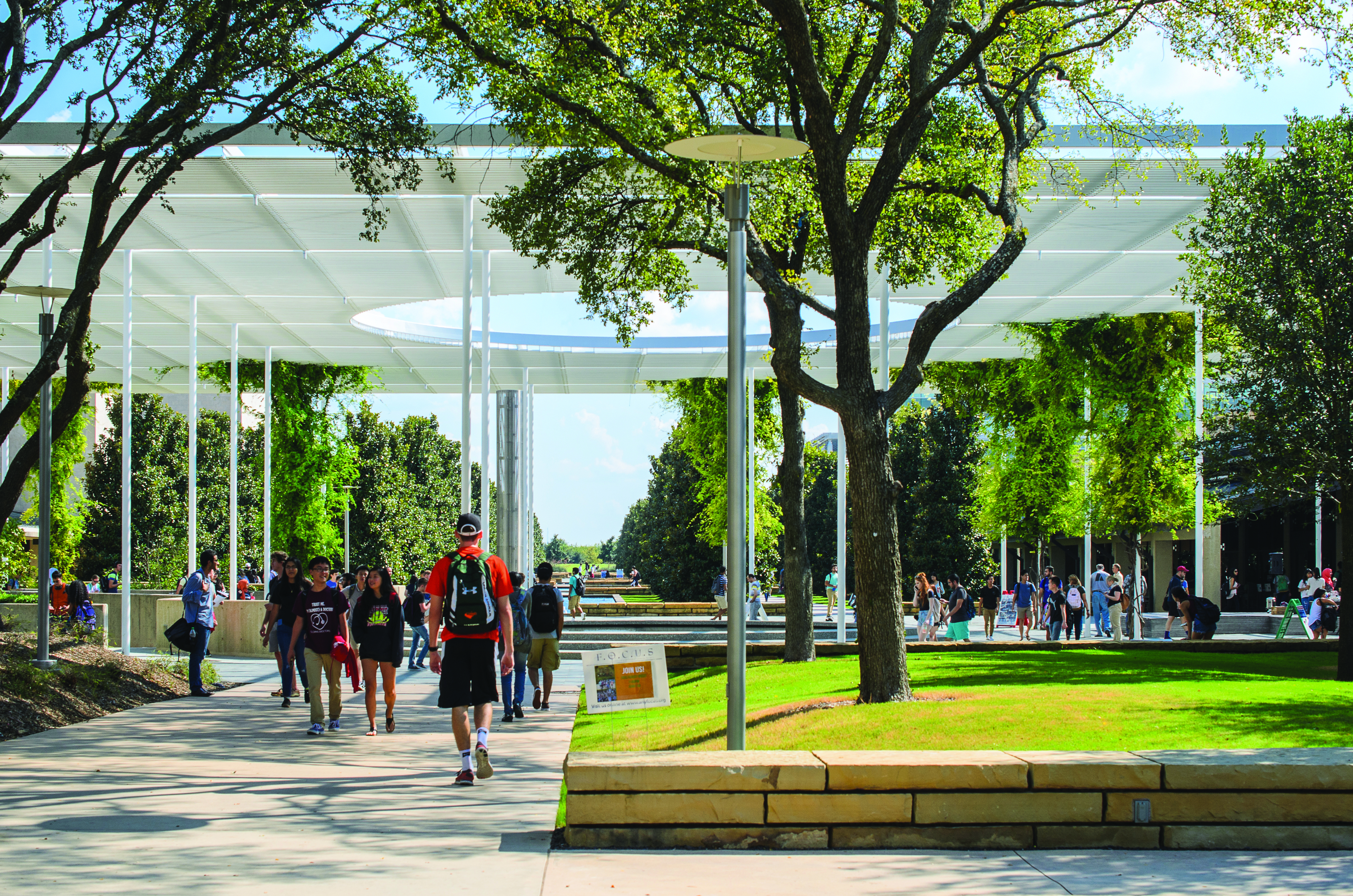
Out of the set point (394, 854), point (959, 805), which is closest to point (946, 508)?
point (959, 805)

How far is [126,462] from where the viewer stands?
2100 centimetres

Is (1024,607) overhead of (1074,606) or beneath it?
beneath

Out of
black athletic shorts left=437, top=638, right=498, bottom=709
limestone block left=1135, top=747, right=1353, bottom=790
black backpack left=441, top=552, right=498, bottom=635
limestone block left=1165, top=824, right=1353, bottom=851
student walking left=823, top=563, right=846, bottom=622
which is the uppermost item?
black backpack left=441, top=552, right=498, bottom=635

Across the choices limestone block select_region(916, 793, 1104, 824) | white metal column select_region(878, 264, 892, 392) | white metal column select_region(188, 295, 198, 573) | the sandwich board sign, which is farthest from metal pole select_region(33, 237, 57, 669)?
white metal column select_region(878, 264, 892, 392)

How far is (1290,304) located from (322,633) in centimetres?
1236

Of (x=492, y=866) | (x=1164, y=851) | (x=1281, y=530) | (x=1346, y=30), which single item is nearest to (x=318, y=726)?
(x=492, y=866)

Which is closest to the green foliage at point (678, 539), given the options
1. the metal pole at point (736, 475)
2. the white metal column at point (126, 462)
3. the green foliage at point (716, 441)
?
the green foliage at point (716, 441)

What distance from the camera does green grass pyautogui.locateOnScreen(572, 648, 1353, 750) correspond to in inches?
321

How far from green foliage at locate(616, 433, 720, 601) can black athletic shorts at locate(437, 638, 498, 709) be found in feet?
91.6

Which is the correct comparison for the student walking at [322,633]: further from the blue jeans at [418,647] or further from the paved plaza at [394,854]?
the blue jeans at [418,647]

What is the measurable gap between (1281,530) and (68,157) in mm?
39378

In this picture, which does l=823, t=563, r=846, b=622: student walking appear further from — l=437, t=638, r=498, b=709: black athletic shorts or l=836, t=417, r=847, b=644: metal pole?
l=437, t=638, r=498, b=709: black athletic shorts

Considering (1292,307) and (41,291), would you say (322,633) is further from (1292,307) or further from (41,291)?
(1292,307)

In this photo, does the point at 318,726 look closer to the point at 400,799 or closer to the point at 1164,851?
the point at 400,799
